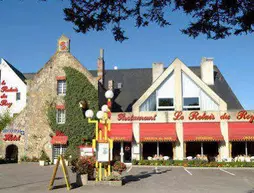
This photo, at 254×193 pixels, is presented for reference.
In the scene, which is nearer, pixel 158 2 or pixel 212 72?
pixel 158 2

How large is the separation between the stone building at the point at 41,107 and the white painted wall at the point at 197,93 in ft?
31.9

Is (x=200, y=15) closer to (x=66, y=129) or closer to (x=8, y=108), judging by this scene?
(x=66, y=129)

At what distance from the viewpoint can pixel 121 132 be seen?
32.3m

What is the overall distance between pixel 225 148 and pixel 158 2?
28.4 meters

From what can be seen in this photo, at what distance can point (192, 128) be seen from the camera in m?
32.1

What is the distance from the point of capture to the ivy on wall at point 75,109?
A: 33.3 m

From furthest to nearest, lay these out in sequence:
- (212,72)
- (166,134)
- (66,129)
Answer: (212,72) → (66,129) → (166,134)

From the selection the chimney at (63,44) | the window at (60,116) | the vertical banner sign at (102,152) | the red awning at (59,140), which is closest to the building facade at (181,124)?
the red awning at (59,140)

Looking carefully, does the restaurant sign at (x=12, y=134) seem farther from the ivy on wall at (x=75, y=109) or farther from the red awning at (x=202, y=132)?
the red awning at (x=202, y=132)

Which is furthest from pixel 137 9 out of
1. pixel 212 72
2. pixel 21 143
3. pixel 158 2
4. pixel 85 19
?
pixel 212 72

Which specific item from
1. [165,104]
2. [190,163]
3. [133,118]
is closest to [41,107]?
[133,118]

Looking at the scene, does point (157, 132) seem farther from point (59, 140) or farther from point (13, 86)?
point (13, 86)

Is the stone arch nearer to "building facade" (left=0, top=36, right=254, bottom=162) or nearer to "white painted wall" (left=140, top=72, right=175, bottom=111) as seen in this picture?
"building facade" (left=0, top=36, right=254, bottom=162)

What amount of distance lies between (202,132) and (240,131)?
12.3 feet
